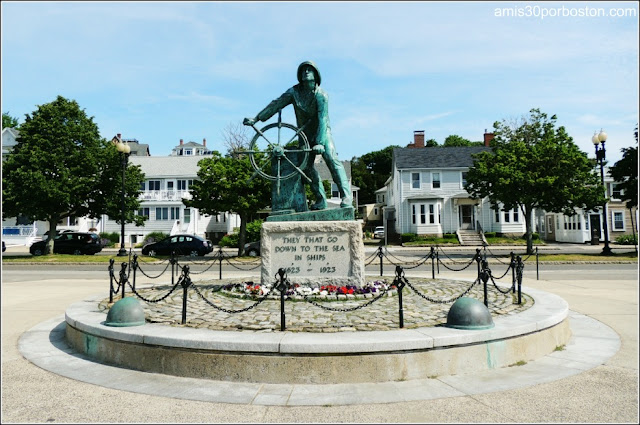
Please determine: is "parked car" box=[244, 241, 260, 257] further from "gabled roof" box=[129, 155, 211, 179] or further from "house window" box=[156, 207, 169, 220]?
"gabled roof" box=[129, 155, 211, 179]

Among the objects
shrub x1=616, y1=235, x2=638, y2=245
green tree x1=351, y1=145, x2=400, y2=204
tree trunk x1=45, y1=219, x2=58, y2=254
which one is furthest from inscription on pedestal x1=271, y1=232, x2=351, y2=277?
green tree x1=351, y1=145, x2=400, y2=204

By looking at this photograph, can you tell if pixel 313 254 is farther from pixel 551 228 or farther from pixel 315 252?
pixel 551 228

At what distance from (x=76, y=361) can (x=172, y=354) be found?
173 centimetres

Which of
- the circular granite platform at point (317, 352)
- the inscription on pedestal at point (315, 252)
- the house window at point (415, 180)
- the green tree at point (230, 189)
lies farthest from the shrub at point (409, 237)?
the circular granite platform at point (317, 352)

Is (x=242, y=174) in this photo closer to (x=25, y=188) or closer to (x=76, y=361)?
(x=25, y=188)

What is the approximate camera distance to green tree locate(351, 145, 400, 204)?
77.3m

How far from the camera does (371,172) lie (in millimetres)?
86375

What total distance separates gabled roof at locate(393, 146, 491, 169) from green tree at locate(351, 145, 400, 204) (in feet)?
80.2

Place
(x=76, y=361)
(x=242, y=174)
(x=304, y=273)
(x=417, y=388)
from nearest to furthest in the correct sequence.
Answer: (x=417, y=388) → (x=76, y=361) → (x=304, y=273) → (x=242, y=174)

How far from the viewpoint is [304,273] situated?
30.1ft

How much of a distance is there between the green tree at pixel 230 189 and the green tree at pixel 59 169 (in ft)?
20.9

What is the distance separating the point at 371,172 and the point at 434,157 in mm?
39854

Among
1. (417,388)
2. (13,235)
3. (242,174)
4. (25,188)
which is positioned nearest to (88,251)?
(25,188)

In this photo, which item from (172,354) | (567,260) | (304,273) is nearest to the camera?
(172,354)
